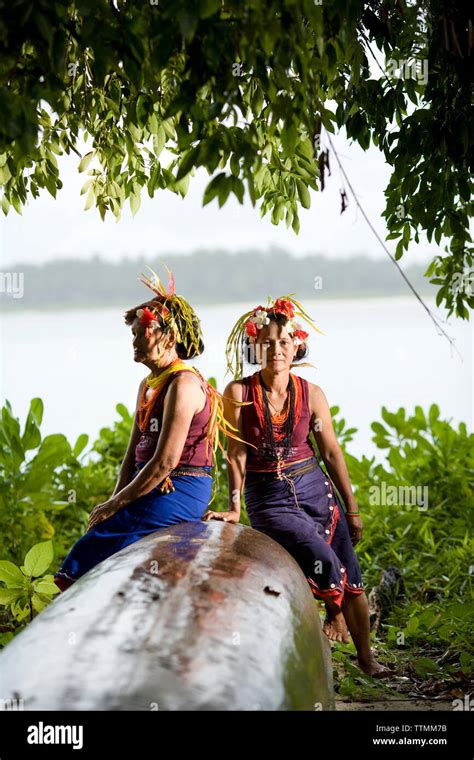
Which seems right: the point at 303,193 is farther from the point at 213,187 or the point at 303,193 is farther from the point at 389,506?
the point at 389,506

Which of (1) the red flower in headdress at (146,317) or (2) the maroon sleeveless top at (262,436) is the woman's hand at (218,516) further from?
(1) the red flower in headdress at (146,317)

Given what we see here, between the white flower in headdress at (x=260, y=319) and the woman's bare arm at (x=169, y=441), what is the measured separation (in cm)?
49

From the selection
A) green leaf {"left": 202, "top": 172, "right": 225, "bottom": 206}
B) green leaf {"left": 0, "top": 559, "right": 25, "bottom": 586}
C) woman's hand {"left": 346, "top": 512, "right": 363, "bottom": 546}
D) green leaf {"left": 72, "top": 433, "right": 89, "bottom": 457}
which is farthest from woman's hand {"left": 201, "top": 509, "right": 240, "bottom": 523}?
green leaf {"left": 72, "top": 433, "right": 89, "bottom": 457}

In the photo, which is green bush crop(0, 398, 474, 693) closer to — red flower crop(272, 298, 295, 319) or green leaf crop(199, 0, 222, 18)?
red flower crop(272, 298, 295, 319)

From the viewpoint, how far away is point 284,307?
3480mm

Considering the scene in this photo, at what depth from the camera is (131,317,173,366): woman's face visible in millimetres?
3201

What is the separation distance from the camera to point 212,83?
7.04ft

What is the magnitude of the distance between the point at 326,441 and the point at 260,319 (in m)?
0.53

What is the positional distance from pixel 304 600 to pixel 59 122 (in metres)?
2.10

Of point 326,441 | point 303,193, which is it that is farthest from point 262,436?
point 303,193

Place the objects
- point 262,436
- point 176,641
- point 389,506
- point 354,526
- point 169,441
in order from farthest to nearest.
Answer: point 389,506 → point 354,526 → point 262,436 → point 169,441 → point 176,641

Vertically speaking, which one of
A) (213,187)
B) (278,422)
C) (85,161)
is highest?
(85,161)

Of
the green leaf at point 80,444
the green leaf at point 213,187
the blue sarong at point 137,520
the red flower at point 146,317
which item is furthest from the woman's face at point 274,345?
the green leaf at point 80,444

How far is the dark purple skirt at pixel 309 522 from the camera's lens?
3.27 meters
